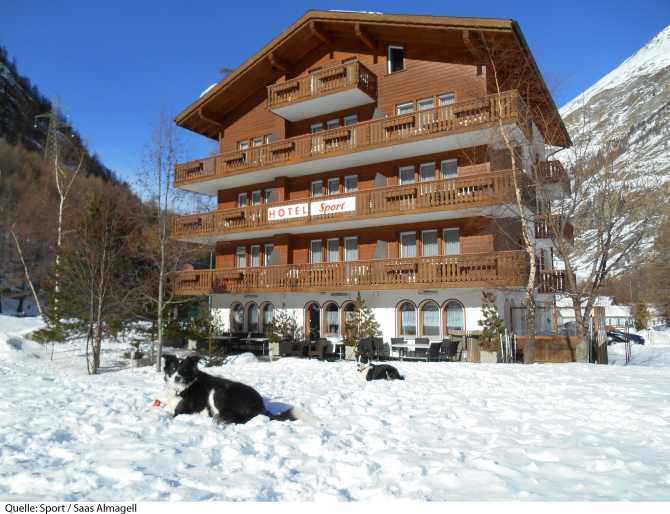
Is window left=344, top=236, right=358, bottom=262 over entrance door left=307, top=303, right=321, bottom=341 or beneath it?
over

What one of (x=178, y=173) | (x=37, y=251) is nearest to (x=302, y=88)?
(x=178, y=173)

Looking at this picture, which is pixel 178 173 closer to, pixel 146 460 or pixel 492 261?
pixel 492 261

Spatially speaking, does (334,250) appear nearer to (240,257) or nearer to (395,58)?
(240,257)

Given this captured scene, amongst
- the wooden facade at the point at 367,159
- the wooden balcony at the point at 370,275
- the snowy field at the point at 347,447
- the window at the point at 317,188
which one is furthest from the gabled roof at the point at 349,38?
the snowy field at the point at 347,447

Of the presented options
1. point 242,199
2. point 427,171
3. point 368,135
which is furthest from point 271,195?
point 427,171

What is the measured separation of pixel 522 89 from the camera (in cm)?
2048

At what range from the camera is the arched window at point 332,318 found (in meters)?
22.2

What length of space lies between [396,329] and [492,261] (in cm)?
509

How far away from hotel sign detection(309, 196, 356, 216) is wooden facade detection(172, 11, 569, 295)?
10 cm

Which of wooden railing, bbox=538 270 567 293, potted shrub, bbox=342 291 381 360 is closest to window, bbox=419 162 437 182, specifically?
potted shrub, bbox=342 291 381 360

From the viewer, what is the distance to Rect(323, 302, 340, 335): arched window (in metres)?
22.2

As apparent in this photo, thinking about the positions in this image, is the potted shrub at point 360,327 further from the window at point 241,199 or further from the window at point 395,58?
the window at point 395,58

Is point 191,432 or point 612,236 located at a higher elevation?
point 612,236

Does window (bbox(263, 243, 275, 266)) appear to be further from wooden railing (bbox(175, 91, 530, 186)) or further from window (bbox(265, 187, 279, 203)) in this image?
wooden railing (bbox(175, 91, 530, 186))
